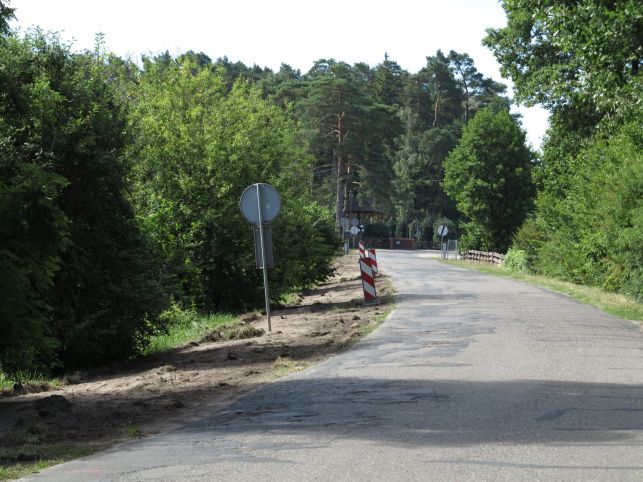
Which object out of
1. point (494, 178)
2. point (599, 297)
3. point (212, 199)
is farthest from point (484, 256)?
point (212, 199)

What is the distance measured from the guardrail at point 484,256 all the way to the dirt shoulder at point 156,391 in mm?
38052

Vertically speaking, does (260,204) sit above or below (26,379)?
above

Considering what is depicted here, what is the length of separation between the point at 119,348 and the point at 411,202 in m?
99.8

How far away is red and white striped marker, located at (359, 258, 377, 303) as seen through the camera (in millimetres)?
24844

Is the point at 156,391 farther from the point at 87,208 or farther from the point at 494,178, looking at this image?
the point at 494,178

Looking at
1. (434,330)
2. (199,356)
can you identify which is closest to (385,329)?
(434,330)

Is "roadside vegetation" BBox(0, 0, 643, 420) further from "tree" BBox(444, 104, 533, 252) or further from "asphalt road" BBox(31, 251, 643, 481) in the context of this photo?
"tree" BBox(444, 104, 533, 252)

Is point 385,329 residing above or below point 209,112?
below

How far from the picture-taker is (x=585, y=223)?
3366 cm

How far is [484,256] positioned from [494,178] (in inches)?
219

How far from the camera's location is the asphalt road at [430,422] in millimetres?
6684

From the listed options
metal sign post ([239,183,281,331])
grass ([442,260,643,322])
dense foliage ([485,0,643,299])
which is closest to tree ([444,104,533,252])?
dense foliage ([485,0,643,299])

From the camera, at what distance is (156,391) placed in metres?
12.0

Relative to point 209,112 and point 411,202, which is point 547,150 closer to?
point 209,112
